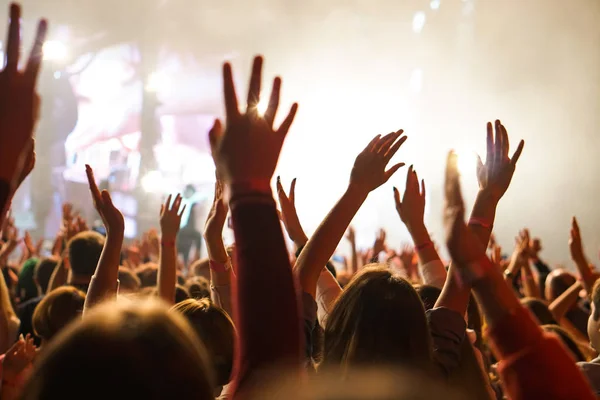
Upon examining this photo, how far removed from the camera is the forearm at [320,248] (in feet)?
3.62

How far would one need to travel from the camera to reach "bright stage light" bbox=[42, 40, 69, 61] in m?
7.75

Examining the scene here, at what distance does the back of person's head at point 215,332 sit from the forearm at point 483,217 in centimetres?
59

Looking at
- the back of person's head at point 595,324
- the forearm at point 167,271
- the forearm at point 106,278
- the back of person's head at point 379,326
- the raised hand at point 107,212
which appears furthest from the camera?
the forearm at point 167,271

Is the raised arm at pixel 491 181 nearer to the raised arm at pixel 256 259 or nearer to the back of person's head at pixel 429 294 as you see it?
the back of person's head at pixel 429 294

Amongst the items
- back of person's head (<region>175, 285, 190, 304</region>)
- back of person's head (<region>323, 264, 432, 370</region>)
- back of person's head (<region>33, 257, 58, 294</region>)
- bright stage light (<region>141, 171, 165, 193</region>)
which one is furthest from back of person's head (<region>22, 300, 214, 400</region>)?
bright stage light (<region>141, 171, 165, 193</region>)

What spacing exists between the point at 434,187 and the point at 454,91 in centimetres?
138

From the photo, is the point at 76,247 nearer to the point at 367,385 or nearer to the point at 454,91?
the point at 367,385

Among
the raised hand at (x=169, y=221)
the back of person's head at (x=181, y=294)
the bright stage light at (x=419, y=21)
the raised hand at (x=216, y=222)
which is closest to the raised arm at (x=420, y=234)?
the raised hand at (x=216, y=222)

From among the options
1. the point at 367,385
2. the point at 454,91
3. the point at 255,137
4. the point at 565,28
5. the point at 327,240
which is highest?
the point at 565,28

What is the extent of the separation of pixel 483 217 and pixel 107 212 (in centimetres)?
97

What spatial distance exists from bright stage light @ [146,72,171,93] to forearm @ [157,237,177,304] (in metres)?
7.10

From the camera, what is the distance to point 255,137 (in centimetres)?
80

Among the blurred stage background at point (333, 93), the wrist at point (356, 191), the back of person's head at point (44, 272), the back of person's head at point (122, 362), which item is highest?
the blurred stage background at point (333, 93)

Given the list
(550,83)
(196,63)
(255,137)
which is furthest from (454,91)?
(255,137)
